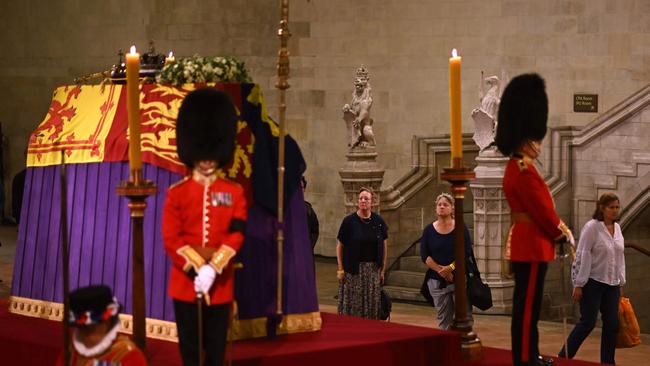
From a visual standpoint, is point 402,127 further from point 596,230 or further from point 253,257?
point 253,257

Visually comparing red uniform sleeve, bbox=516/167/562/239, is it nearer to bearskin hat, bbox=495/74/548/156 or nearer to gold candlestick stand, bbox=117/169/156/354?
bearskin hat, bbox=495/74/548/156

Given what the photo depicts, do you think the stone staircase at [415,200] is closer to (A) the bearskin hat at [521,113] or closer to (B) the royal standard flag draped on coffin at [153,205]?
(B) the royal standard flag draped on coffin at [153,205]

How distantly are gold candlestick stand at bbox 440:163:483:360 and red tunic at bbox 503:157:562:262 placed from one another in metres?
0.51

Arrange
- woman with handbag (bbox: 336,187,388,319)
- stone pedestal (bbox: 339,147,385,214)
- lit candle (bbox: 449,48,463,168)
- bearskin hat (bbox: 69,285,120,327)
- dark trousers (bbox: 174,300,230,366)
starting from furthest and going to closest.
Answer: stone pedestal (bbox: 339,147,385,214)
woman with handbag (bbox: 336,187,388,319)
lit candle (bbox: 449,48,463,168)
dark trousers (bbox: 174,300,230,366)
bearskin hat (bbox: 69,285,120,327)

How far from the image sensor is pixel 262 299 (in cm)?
832

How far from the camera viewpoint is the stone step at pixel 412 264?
1714 centimetres

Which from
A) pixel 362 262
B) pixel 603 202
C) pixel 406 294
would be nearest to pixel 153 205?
pixel 362 262

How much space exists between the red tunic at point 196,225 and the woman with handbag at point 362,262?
16.1ft

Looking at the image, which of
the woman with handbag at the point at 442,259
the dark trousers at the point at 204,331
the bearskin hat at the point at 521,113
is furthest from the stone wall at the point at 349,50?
the dark trousers at the point at 204,331

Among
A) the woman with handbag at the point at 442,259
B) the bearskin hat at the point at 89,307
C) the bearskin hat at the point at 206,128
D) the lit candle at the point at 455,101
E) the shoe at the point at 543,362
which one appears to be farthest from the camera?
the woman with handbag at the point at 442,259

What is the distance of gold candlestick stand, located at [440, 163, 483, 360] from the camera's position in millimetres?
8297

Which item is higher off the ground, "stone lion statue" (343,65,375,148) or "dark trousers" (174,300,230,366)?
"stone lion statue" (343,65,375,148)

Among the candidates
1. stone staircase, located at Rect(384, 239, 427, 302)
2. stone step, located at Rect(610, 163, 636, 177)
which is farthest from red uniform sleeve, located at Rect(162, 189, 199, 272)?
stone step, located at Rect(610, 163, 636, 177)

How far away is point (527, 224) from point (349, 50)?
43.3 ft
